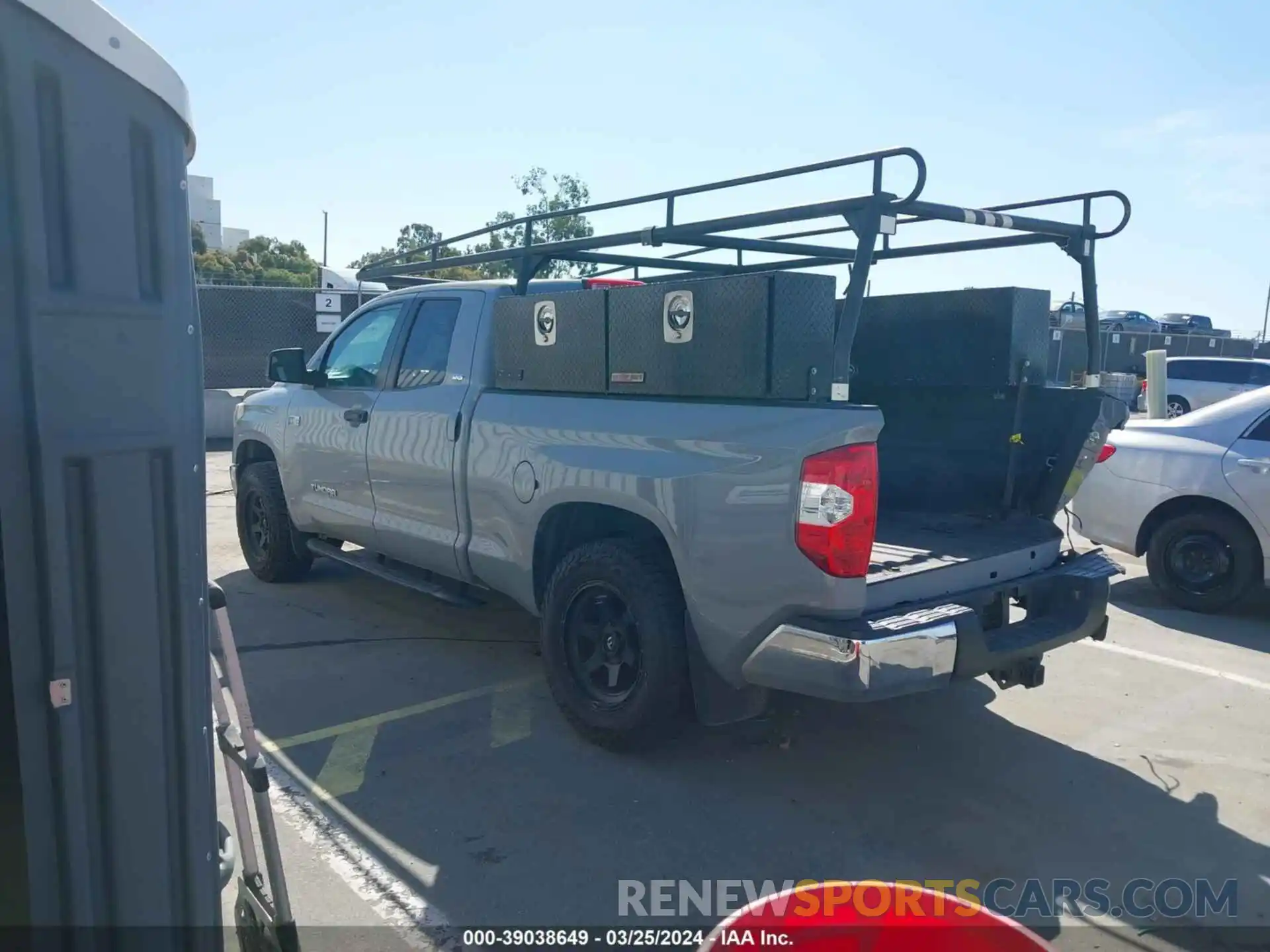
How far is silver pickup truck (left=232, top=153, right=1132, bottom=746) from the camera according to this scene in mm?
3412

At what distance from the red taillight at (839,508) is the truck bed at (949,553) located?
29 centimetres

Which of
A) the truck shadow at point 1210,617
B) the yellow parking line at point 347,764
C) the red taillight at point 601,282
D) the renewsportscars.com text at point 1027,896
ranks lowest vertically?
the renewsportscars.com text at point 1027,896

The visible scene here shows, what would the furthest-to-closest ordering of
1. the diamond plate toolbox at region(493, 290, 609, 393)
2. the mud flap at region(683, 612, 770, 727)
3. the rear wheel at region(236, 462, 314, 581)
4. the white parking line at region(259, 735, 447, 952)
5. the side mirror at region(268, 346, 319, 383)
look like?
1. the rear wheel at region(236, 462, 314, 581)
2. the side mirror at region(268, 346, 319, 383)
3. the diamond plate toolbox at region(493, 290, 609, 393)
4. the mud flap at region(683, 612, 770, 727)
5. the white parking line at region(259, 735, 447, 952)

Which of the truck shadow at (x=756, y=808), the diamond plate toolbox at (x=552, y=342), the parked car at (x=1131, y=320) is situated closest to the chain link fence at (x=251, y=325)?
the diamond plate toolbox at (x=552, y=342)

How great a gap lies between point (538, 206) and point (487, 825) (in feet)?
48.5

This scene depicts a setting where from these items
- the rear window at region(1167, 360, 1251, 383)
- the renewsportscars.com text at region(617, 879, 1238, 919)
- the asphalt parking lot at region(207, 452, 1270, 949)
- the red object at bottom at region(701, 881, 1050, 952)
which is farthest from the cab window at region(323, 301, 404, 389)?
the rear window at region(1167, 360, 1251, 383)

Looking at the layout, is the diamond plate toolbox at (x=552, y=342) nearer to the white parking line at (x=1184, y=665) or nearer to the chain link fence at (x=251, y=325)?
the white parking line at (x=1184, y=665)

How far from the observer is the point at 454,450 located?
196 inches

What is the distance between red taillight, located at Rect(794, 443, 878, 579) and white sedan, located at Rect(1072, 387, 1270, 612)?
343cm

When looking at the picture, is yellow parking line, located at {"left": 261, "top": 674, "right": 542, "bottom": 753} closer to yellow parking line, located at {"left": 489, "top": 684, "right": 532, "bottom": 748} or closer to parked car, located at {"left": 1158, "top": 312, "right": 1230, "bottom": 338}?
yellow parking line, located at {"left": 489, "top": 684, "right": 532, "bottom": 748}

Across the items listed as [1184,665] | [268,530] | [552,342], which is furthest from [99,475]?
[1184,665]

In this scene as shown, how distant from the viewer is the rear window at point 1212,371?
18562 mm

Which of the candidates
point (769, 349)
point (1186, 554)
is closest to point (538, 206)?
point (1186, 554)

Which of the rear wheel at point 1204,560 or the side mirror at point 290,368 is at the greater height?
the side mirror at point 290,368
